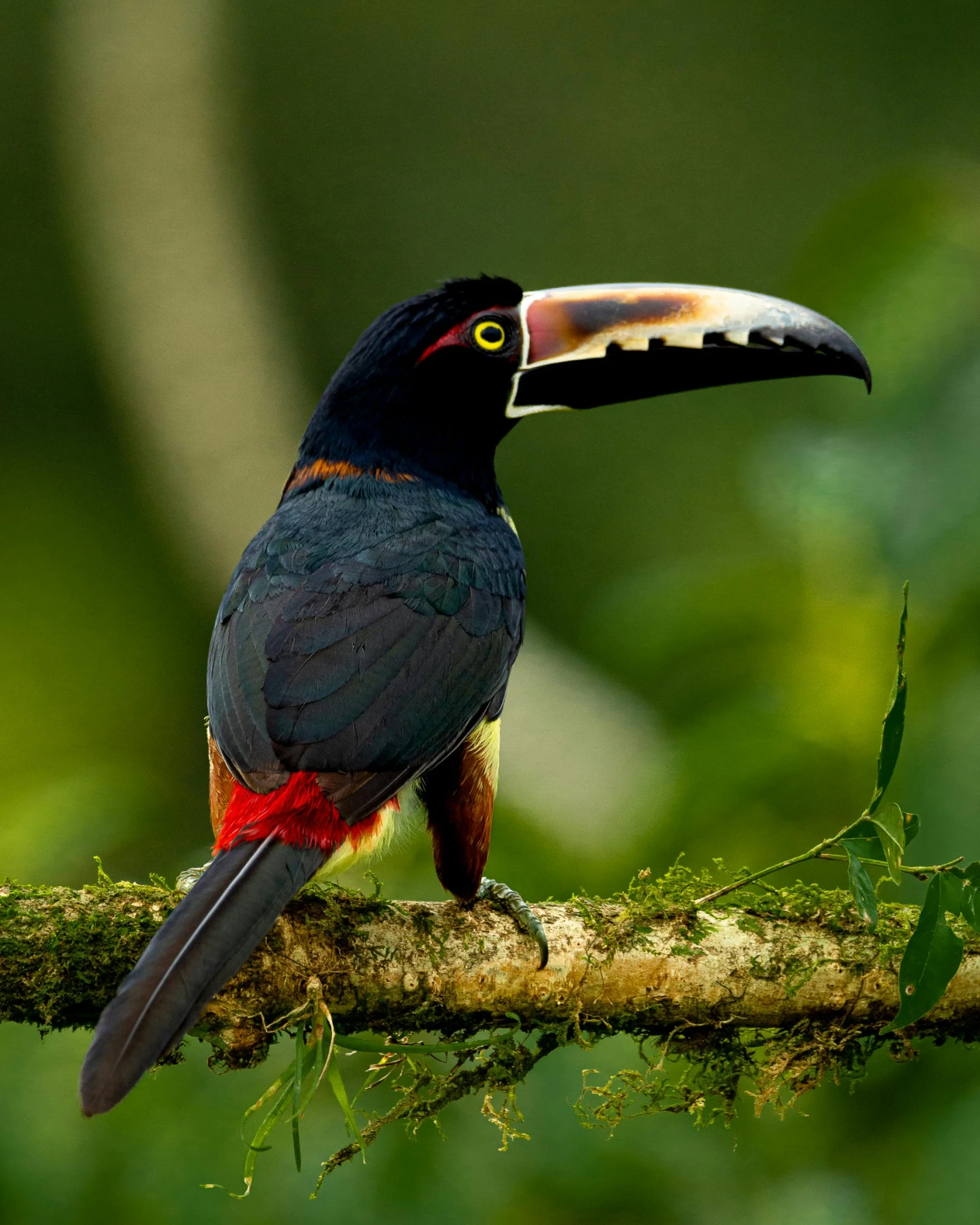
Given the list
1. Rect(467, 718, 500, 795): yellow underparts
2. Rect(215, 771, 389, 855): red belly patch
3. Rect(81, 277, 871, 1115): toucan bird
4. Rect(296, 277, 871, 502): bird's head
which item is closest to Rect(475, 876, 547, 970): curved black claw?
Rect(81, 277, 871, 1115): toucan bird

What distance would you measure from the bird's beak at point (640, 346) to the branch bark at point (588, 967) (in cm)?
142

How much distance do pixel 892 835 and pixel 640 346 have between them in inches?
68.7

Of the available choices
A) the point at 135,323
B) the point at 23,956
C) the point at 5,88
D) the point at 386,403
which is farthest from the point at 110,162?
the point at 23,956

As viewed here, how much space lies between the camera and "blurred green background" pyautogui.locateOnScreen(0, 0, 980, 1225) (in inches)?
108

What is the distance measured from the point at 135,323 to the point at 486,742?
4.73 meters

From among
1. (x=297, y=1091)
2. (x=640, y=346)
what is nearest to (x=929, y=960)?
(x=297, y=1091)

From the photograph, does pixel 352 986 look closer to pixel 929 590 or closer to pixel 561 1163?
pixel 561 1163

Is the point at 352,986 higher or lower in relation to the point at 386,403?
lower

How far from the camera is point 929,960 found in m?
2.01

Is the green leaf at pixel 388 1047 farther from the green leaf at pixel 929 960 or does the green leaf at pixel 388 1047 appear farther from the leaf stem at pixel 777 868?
the green leaf at pixel 929 960

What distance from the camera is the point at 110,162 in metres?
7.33

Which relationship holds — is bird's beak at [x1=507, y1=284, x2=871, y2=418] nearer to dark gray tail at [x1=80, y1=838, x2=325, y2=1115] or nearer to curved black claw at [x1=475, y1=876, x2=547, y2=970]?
curved black claw at [x1=475, y1=876, x2=547, y2=970]

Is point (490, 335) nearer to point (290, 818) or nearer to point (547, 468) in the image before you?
point (290, 818)

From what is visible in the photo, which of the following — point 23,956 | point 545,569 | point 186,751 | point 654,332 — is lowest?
point 186,751
